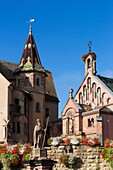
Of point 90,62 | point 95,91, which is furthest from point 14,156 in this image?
point 90,62

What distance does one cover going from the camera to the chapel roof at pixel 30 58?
191 ft

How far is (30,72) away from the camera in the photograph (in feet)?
189

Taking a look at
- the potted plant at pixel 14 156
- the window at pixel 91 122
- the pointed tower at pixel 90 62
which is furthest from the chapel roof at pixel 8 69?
the potted plant at pixel 14 156

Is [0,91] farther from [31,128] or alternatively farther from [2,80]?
[31,128]

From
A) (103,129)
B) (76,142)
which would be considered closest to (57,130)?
(103,129)

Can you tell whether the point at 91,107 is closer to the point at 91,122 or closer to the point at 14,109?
the point at 91,122

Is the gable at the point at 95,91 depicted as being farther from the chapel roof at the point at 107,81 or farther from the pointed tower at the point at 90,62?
the pointed tower at the point at 90,62

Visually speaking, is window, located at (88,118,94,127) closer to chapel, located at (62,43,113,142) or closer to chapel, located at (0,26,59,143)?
chapel, located at (62,43,113,142)

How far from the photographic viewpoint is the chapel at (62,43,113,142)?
47584mm

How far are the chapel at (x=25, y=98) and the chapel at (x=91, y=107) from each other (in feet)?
14.5

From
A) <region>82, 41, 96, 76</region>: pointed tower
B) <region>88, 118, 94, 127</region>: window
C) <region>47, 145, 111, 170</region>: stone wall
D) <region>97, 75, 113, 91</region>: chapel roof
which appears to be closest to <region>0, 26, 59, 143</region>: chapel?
<region>88, 118, 94, 127</region>: window

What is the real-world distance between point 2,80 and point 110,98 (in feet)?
49.7

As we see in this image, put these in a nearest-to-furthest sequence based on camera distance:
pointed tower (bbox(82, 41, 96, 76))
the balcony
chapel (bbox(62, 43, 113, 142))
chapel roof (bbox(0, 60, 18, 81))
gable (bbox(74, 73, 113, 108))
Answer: chapel (bbox(62, 43, 113, 142)) < the balcony < gable (bbox(74, 73, 113, 108)) < pointed tower (bbox(82, 41, 96, 76)) < chapel roof (bbox(0, 60, 18, 81))

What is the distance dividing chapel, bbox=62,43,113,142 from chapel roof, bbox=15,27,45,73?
7.26 m
